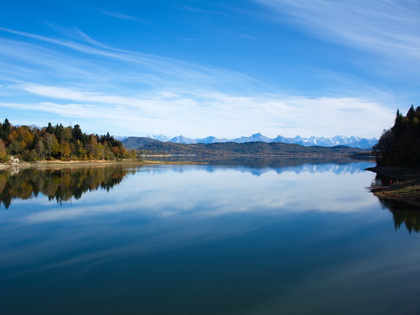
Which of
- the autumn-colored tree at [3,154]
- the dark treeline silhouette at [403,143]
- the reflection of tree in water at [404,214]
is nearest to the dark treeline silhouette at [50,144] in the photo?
the autumn-colored tree at [3,154]

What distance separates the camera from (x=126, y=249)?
15141 mm

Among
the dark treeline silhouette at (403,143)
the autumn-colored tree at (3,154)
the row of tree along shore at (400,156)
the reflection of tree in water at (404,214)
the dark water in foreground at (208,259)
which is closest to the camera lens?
the dark water in foreground at (208,259)

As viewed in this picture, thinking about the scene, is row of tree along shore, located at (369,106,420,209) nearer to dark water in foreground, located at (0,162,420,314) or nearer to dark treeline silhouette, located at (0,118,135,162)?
dark water in foreground, located at (0,162,420,314)

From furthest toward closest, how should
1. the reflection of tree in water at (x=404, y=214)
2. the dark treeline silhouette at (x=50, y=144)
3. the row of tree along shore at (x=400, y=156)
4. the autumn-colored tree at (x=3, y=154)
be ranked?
1. the dark treeline silhouette at (x=50, y=144)
2. the autumn-colored tree at (x=3, y=154)
3. the row of tree along shore at (x=400, y=156)
4. the reflection of tree in water at (x=404, y=214)

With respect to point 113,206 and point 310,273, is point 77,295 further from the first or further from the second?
point 113,206

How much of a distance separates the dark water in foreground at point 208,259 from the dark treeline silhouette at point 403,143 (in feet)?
110

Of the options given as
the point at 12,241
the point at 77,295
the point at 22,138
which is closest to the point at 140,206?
the point at 12,241

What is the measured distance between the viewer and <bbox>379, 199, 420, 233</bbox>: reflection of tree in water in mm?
20609

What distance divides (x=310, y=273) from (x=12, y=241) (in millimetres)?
14309

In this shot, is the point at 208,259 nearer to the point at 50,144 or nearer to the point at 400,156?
the point at 400,156

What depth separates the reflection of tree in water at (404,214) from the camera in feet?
67.6

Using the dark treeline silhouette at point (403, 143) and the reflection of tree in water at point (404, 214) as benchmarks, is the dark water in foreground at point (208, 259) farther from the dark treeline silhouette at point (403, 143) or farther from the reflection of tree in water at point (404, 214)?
the dark treeline silhouette at point (403, 143)

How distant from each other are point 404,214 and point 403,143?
39209 mm

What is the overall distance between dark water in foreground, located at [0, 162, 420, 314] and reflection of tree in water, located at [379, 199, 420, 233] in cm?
14
